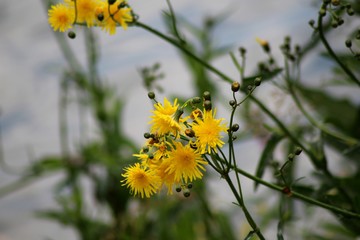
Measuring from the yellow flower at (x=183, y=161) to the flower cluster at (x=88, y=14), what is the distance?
15 centimetres

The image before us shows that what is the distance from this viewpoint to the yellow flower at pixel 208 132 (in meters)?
0.28

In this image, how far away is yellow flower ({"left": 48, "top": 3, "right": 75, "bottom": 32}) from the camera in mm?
384

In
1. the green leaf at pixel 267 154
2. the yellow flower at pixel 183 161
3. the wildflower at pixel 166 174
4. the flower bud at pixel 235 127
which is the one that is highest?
the green leaf at pixel 267 154

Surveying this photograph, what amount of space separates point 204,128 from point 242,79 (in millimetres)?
191

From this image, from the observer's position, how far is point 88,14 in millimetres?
403

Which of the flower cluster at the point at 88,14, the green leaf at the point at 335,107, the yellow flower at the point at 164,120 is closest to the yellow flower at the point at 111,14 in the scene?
the flower cluster at the point at 88,14

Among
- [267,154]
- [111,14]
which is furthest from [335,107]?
[111,14]

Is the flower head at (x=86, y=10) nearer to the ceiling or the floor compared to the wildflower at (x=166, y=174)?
nearer to the ceiling

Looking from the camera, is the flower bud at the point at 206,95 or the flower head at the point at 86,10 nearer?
the flower bud at the point at 206,95

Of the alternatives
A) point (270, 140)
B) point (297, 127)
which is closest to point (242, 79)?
point (270, 140)

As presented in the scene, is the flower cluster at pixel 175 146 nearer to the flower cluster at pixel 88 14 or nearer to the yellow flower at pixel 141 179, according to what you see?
the yellow flower at pixel 141 179

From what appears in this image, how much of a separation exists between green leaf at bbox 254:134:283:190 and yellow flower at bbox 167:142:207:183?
0.56 feet

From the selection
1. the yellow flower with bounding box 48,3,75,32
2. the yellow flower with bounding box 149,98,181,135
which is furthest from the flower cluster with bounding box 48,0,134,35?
the yellow flower with bounding box 149,98,181,135

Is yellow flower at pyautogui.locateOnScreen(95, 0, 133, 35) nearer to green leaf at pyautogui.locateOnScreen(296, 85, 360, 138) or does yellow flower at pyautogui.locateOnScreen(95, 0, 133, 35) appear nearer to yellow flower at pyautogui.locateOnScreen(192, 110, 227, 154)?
yellow flower at pyautogui.locateOnScreen(192, 110, 227, 154)
